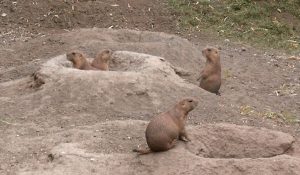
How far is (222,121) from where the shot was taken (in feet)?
25.9

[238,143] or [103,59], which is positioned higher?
[238,143]

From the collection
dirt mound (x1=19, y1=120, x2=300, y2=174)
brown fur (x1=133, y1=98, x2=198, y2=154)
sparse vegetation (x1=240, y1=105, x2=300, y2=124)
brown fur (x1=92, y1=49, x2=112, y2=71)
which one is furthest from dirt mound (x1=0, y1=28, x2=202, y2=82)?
brown fur (x1=133, y1=98, x2=198, y2=154)

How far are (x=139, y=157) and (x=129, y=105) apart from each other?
1.97 m

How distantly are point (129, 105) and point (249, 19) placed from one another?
723cm

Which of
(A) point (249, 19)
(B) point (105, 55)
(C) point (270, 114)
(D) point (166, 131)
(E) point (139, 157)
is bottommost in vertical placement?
(A) point (249, 19)

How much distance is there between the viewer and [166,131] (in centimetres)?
625

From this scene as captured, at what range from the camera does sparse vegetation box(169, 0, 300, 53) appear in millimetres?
13867

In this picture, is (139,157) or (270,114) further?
(270,114)

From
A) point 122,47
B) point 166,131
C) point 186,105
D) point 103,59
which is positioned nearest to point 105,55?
point 103,59

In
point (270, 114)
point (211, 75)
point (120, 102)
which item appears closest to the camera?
point (120, 102)

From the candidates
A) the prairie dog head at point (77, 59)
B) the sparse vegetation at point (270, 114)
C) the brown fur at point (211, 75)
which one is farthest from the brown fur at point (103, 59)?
the sparse vegetation at point (270, 114)

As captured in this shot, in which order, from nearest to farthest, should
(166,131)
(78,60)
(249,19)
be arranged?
(166,131)
(78,60)
(249,19)

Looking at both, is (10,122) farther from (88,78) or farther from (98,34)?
(98,34)

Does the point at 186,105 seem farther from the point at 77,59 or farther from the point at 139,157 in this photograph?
the point at 77,59
